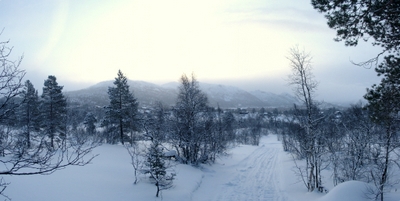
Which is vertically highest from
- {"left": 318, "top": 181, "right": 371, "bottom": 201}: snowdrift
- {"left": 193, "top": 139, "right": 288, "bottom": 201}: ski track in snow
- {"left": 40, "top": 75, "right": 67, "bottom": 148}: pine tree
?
{"left": 40, "top": 75, "right": 67, "bottom": 148}: pine tree

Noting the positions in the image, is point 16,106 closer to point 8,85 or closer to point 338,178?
point 8,85

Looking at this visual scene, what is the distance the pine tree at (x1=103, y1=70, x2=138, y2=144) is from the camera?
31784mm

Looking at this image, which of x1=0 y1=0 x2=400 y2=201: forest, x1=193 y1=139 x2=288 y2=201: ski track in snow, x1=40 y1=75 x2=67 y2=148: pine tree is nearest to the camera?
x1=0 y1=0 x2=400 y2=201: forest

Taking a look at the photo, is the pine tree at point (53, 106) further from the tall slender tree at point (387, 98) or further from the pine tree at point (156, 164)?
the tall slender tree at point (387, 98)

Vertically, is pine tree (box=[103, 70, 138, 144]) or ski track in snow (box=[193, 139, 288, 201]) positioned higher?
pine tree (box=[103, 70, 138, 144])

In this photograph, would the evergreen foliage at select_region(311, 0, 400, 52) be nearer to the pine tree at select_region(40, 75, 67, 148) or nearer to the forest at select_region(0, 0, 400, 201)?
the forest at select_region(0, 0, 400, 201)

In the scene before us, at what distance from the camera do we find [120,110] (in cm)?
3152

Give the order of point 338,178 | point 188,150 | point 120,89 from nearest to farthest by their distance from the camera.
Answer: point 338,178
point 188,150
point 120,89

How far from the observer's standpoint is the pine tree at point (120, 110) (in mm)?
31784

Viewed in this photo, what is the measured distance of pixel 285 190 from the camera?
15.7 metres

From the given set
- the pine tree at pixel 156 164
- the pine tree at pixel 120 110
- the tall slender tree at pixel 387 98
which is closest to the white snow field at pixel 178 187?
the pine tree at pixel 156 164

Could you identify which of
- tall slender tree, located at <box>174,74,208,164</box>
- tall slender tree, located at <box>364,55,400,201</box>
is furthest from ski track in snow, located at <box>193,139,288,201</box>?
tall slender tree, located at <box>364,55,400,201</box>

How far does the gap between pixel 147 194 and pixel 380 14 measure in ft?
39.2

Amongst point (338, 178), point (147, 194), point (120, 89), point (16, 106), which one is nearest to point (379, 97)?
point (338, 178)
